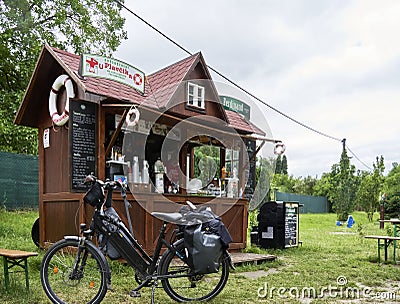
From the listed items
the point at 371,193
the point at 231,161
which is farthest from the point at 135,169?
the point at 371,193

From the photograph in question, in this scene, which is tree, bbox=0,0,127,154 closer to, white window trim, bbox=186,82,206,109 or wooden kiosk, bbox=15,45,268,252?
wooden kiosk, bbox=15,45,268,252

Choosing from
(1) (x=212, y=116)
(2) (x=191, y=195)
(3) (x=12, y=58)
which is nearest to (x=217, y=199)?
(2) (x=191, y=195)

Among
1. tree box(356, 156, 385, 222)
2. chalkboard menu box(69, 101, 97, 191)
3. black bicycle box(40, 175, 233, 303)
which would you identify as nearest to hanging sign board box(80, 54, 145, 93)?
chalkboard menu box(69, 101, 97, 191)

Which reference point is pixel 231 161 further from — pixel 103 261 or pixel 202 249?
pixel 103 261

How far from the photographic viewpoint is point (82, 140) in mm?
5863

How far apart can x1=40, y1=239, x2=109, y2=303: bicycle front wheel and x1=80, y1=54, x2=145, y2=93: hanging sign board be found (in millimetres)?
2675

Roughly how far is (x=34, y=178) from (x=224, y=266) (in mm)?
8533

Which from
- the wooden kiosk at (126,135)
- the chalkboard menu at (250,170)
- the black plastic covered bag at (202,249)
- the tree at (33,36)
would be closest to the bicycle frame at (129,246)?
the black plastic covered bag at (202,249)

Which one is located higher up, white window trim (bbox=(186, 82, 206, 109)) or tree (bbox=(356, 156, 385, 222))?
white window trim (bbox=(186, 82, 206, 109))

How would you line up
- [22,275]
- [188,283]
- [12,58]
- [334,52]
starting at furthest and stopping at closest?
[334,52]
[12,58]
[22,275]
[188,283]

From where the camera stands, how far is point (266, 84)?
1121 cm

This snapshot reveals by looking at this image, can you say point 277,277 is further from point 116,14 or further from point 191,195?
point 116,14

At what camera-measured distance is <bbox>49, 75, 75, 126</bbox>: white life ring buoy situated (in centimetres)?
602

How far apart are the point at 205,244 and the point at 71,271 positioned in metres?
1.21
